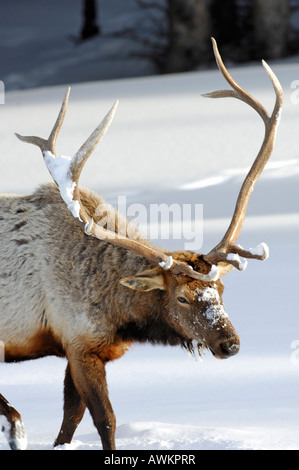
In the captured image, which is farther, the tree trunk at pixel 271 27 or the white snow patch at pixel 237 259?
the tree trunk at pixel 271 27

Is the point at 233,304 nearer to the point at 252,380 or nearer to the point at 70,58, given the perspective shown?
the point at 252,380

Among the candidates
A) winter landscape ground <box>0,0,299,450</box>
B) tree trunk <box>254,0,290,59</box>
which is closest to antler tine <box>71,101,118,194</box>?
winter landscape ground <box>0,0,299,450</box>

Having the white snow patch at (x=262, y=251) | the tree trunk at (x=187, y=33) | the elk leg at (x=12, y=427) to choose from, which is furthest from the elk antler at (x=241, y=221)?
the tree trunk at (x=187, y=33)

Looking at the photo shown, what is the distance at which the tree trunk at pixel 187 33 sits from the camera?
1530cm

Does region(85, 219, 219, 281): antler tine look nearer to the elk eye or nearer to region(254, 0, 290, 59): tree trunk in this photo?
the elk eye

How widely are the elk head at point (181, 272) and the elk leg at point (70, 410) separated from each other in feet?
1.94

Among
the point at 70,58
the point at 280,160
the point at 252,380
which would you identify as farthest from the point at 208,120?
the point at 70,58

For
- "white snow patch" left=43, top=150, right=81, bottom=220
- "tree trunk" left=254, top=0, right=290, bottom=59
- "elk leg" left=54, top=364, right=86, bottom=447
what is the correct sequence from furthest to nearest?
"tree trunk" left=254, top=0, right=290, bottom=59, "elk leg" left=54, top=364, right=86, bottom=447, "white snow patch" left=43, top=150, right=81, bottom=220

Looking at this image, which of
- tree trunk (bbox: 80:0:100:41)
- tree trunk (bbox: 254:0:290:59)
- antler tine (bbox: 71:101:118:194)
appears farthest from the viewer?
tree trunk (bbox: 80:0:100:41)

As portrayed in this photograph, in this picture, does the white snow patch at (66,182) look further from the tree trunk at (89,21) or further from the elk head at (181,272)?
the tree trunk at (89,21)

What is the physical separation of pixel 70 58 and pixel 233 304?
47.0 feet

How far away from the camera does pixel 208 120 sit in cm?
1063

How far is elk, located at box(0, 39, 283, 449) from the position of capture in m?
3.91
